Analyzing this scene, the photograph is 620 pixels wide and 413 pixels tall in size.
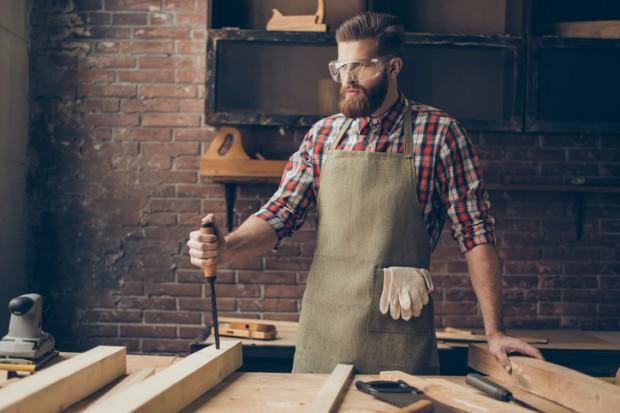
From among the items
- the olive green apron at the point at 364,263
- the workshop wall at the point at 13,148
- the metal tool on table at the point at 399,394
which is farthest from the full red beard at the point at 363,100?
the workshop wall at the point at 13,148

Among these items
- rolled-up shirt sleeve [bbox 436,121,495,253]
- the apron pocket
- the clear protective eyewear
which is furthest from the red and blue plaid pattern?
the apron pocket

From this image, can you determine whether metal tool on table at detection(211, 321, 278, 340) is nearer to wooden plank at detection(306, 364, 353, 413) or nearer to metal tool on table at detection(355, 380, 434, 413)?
wooden plank at detection(306, 364, 353, 413)

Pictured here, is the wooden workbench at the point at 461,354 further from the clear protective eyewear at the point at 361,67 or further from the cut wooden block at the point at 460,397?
the cut wooden block at the point at 460,397

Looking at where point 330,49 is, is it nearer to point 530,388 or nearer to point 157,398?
point 530,388

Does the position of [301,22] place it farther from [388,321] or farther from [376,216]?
[388,321]

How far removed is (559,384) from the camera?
4.42 feet

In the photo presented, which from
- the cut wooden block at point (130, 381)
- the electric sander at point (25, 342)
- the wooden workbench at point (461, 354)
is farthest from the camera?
the wooden workbench at point (461, 354)

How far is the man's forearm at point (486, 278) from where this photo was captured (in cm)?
191

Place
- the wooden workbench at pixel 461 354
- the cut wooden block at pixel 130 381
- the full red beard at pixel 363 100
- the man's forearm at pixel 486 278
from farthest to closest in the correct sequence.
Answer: the wooden workbench at pixel 461 354
the full red beard at pixel 363 100
the man's forearm at pixel 486 278
the cut wooden block at pixel 130 381

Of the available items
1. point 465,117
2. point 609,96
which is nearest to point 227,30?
point 465,117

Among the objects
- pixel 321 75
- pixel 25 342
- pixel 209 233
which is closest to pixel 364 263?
pixel 209 233

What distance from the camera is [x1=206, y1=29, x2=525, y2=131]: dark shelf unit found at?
3.23 m

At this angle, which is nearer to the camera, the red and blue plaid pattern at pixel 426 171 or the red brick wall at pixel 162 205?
the red and blue plaid pattern at pixel 426 171

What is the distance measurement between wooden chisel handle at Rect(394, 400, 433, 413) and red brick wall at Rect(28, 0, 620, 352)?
2.32m
